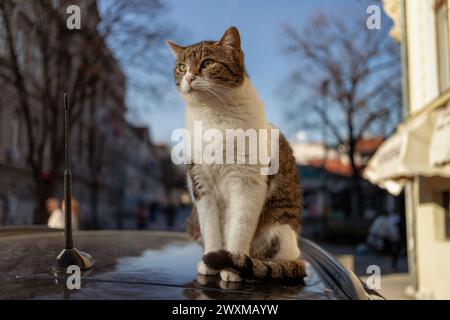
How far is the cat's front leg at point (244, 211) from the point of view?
1.99m

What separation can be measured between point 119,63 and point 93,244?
1389cm

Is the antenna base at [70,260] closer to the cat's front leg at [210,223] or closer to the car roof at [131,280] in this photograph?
the car roof at [131,280]

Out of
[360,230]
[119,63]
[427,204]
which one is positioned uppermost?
[119,63]

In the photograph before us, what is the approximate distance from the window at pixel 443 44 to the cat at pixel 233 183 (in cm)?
784

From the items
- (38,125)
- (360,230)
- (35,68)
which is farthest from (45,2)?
(360,230)

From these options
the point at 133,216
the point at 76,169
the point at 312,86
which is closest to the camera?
the point at 312,86

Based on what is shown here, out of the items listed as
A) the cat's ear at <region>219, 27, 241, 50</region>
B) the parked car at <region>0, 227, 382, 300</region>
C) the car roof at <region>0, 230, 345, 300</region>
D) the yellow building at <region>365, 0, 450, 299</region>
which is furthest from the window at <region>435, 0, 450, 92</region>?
the cat's ear at <region>219, 27, 241, 50</region>

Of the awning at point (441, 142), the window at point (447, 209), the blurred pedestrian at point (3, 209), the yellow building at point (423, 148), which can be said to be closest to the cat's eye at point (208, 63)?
the awning at point (441, 142)

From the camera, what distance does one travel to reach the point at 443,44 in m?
9.30

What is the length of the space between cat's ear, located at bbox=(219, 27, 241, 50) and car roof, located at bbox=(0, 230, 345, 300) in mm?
971

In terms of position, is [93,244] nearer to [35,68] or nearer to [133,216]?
[35,68]

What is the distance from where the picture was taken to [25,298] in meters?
1.43

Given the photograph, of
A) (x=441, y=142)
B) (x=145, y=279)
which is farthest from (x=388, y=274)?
(x=145, y=279)

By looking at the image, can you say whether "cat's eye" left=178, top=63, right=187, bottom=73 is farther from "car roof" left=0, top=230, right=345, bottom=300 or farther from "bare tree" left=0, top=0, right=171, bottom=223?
"bare tree" left=0, top=0, right=171, bottom=223
